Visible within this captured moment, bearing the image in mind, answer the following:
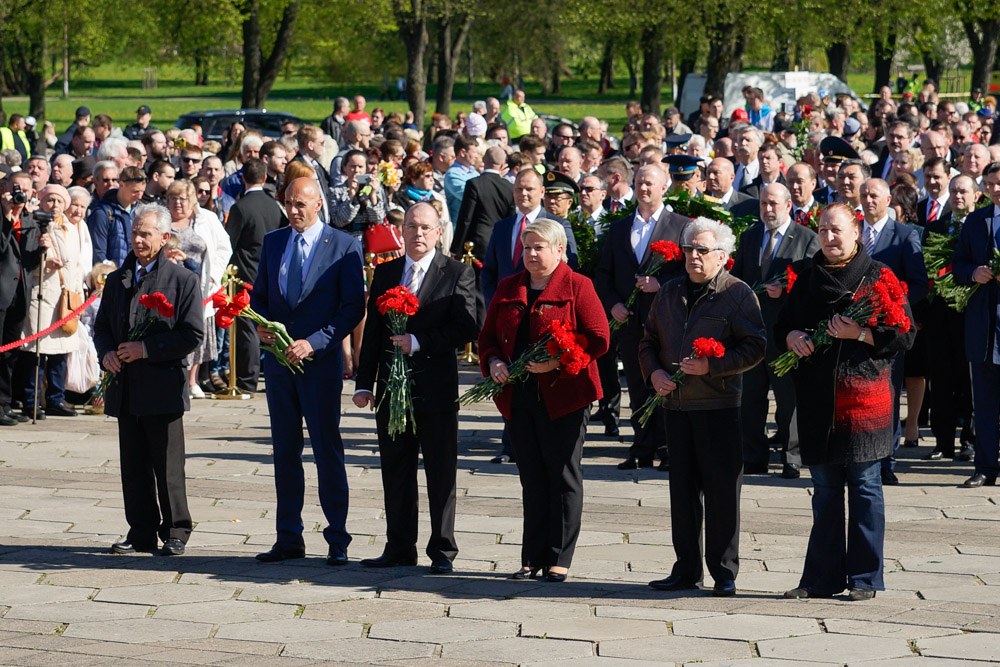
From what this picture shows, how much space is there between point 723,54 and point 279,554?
108ft

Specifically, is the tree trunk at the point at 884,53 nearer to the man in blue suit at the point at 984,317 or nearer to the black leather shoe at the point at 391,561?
the man in blue suit at the point at 984,317

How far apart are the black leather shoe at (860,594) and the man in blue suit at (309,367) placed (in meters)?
2.80

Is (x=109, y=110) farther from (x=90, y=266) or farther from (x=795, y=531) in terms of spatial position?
(x=795, y=531)

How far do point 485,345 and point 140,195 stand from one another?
21.1ft

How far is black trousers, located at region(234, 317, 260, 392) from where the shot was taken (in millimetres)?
13891

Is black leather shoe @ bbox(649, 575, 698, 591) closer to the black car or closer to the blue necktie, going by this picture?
the blue necktie

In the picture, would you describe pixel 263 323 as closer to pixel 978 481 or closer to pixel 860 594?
pixel 860 594

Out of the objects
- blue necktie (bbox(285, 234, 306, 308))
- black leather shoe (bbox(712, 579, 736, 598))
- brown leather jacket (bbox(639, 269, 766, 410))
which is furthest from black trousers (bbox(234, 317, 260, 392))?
black leather shoe (bbox(712, 579, 736, 598))

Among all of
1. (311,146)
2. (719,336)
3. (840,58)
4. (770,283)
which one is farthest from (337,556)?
(840,58)

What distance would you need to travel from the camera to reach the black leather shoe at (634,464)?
10719mm

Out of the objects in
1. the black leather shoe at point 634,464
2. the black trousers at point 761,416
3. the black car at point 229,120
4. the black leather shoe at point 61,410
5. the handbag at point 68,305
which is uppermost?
the black car at point 229,120

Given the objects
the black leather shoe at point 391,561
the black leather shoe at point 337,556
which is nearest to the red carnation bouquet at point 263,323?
the black leather shoe at point 337,556

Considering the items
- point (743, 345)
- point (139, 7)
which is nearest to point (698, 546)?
point (743, 345)

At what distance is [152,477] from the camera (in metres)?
8.20
